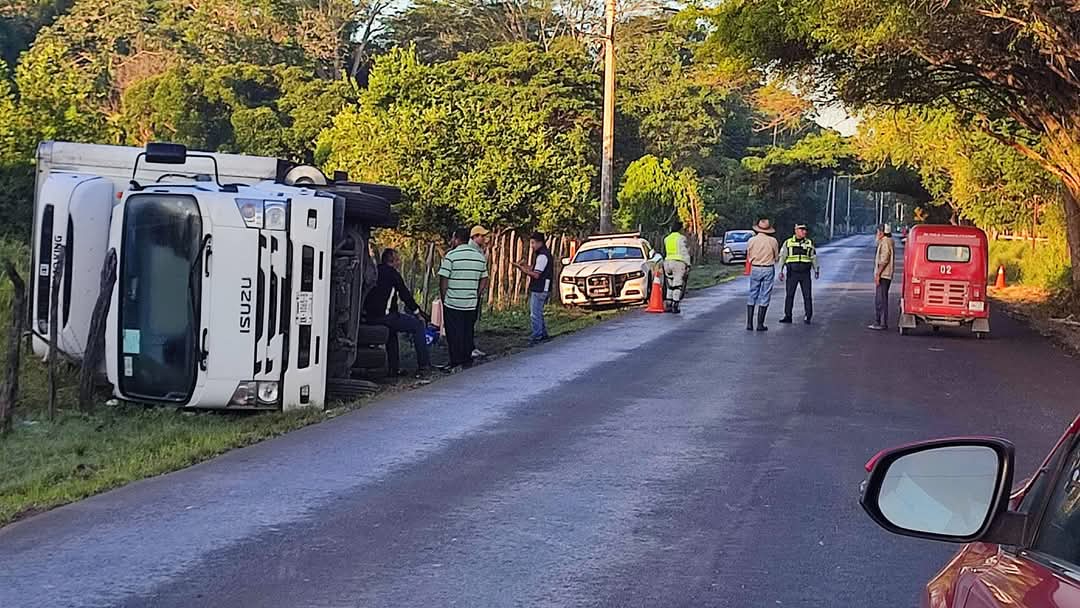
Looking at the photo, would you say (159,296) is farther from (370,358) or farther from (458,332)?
(458,332)

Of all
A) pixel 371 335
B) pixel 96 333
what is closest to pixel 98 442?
pixel 96 333

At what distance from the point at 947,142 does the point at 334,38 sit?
29.8 meters

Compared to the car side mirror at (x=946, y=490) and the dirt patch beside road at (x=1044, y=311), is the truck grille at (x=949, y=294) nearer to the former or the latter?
the dirt patch beside road at (x=1044, y=311)

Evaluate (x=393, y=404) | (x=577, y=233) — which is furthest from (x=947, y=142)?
(x=393, y=404)

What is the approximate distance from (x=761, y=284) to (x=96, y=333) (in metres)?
11.9

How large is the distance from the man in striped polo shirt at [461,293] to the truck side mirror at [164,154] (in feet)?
11.9

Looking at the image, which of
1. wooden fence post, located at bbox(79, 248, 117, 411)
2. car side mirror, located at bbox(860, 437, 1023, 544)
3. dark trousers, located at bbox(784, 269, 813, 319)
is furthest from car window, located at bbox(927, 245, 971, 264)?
car side mirror, located at bbox(860, 437, 1023, 544)

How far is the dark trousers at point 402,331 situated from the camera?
15562mm

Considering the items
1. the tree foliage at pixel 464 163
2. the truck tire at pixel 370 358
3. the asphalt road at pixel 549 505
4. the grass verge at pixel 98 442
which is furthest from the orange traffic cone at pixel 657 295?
the grass verge at pixel 98 442

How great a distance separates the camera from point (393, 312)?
52.0 feet

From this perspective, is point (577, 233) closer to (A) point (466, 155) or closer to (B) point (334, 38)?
(A) point (466, 155)

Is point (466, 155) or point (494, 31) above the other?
point (494, 31)

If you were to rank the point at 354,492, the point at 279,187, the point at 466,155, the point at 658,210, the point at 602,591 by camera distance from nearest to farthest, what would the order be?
1. the point at 602,591
2. the point at 354,492
3. the point at 279,187
4. the point at 466,155
5. the point at 658,210

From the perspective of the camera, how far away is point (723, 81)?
23.5 meters
